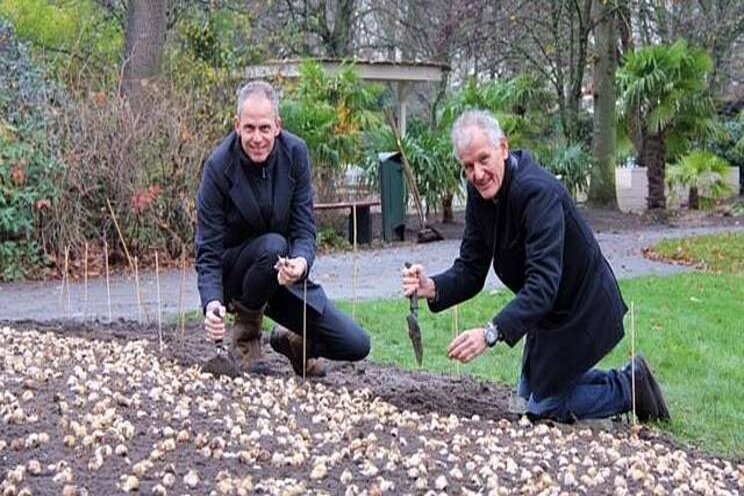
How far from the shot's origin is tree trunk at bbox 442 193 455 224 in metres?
15.9

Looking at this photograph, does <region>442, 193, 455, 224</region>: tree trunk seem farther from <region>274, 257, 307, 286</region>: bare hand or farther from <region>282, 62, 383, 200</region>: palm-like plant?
<region>274, 257, 307, 286</region>: bare hand

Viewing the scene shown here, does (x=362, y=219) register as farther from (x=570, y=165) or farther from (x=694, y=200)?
(x=694, y=200)

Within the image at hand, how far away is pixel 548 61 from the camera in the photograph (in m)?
21.8

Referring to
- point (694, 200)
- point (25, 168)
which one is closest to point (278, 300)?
point (25, 168)

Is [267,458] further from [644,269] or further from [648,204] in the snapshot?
[648,204]

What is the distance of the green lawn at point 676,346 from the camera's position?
16.4 feet

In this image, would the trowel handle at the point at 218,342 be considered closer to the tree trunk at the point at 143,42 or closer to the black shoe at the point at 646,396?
the black shoe at the point at 646,396

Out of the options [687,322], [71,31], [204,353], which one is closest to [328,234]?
[71,31]

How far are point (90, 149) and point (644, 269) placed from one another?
5.32 metres

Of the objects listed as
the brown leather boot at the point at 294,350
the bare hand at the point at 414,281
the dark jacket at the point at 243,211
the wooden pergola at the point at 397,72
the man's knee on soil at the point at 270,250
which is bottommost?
the brown leather boot at the point at 294,350

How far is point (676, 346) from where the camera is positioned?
666 centimetres

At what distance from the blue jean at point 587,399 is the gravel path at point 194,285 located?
3.12 metres

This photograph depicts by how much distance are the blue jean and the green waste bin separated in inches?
384

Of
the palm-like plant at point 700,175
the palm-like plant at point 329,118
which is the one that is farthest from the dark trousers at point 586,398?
the palm-like plant at point 700,175
